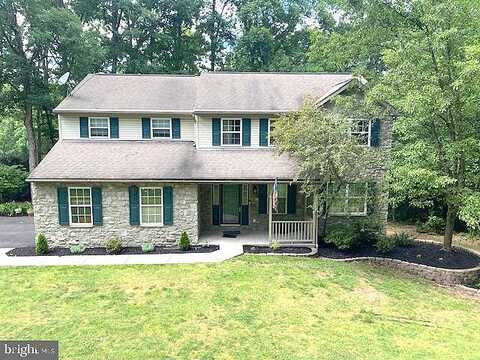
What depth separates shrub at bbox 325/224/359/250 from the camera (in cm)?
1320

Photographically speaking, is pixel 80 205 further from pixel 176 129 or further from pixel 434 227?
pixel 434 227

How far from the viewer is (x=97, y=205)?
13375mm

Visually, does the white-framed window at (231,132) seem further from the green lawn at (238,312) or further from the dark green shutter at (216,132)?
the green lawn at (238,312)

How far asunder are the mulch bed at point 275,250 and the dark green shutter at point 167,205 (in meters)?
3.22

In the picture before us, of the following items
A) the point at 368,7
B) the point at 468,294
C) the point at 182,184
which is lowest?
the point at 468,294

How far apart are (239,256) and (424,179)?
6.84 m

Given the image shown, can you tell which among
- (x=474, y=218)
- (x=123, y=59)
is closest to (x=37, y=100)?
(x=123, y=59)

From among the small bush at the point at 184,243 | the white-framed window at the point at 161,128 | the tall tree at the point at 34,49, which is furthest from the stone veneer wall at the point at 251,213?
the tall tree at the point at 34,49

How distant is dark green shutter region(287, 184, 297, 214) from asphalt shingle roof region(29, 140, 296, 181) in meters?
1.62

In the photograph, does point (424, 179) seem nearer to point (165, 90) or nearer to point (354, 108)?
point (354, 108)

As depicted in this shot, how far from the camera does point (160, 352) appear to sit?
22.2 ft

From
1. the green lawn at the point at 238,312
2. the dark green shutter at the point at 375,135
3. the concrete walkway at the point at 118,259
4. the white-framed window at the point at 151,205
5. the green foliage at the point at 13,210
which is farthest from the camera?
the green foliage at the point at 13,210

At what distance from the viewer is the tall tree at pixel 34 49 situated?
21.7 metres

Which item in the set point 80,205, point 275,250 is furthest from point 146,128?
point 275,250
